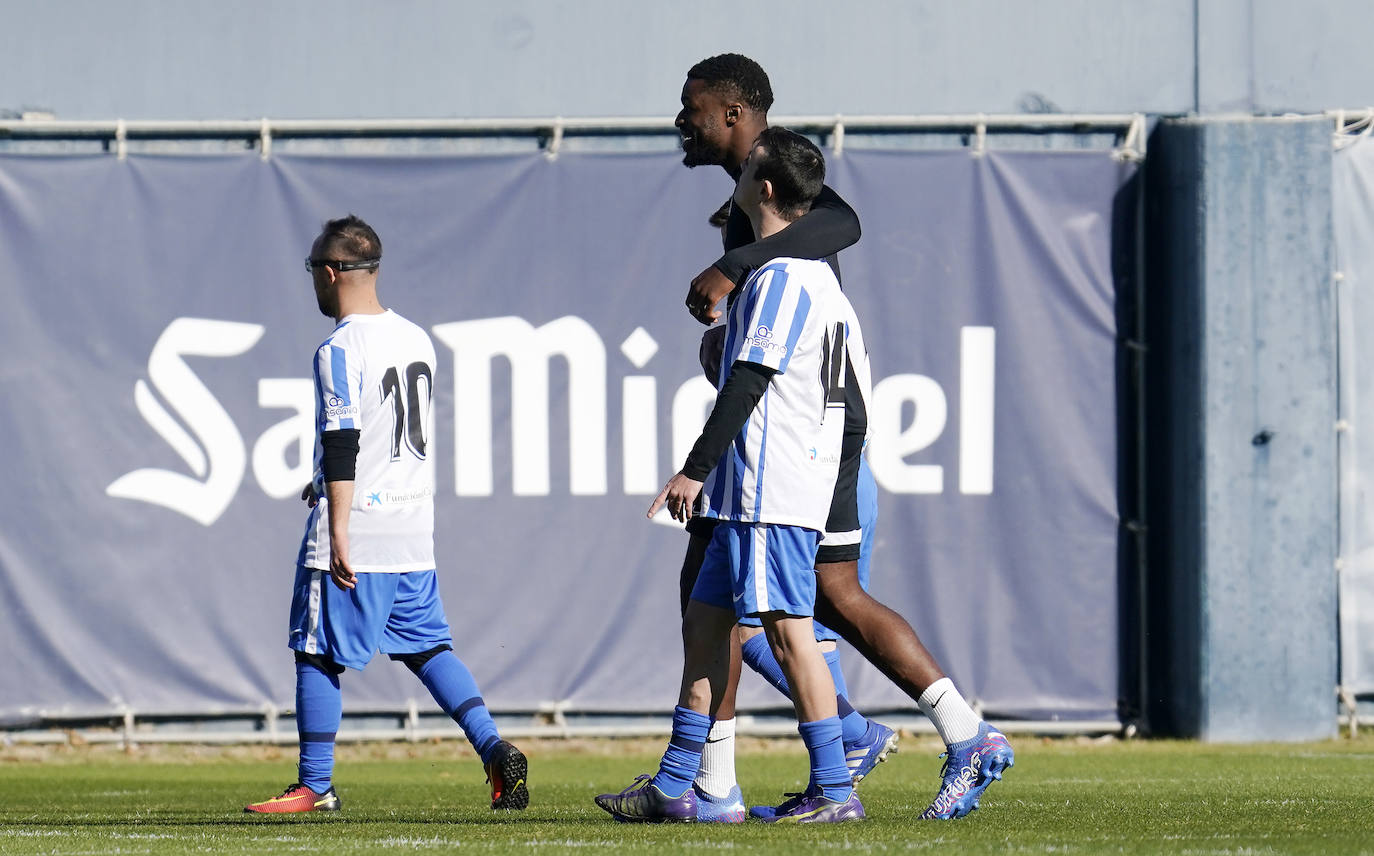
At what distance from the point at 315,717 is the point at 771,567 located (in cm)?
164

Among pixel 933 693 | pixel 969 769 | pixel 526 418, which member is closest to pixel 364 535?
pixel 933 693

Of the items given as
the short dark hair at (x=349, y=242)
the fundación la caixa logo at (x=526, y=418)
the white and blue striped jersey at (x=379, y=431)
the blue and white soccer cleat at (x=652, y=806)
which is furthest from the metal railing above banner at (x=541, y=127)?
the blue and white soccer cleat at (x=652, y=806)

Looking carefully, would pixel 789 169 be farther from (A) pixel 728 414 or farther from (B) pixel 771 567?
(B) pixel 771 567

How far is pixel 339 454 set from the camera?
5.18 m

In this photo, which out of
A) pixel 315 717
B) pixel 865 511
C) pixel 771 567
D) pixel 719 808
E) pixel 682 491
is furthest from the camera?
pixel 315 717

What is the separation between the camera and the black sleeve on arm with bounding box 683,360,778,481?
14.2 feet

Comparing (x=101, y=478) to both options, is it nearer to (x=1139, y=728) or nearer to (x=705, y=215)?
(x=705, y=215)

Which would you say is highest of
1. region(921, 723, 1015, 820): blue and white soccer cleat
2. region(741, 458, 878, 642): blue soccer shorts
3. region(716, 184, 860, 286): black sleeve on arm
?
region(716, 184, 860, 286): black sleeve on arm

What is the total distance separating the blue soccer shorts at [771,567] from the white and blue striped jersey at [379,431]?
131 cm

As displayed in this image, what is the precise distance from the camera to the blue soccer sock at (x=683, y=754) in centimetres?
464

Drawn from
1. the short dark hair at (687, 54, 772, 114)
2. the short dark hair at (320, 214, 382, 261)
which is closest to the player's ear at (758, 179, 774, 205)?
the short dark hair at (687, 54, 772, 114)

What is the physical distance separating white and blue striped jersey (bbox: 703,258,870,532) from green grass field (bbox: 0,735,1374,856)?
79 centimetres

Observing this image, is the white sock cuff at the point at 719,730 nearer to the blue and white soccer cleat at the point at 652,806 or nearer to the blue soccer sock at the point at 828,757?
the blue and white soccer cleat at the point at 652,806

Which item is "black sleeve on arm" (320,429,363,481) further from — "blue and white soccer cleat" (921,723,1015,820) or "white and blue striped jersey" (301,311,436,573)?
"blue and white soccer cleat" (921,723,1015,820)
